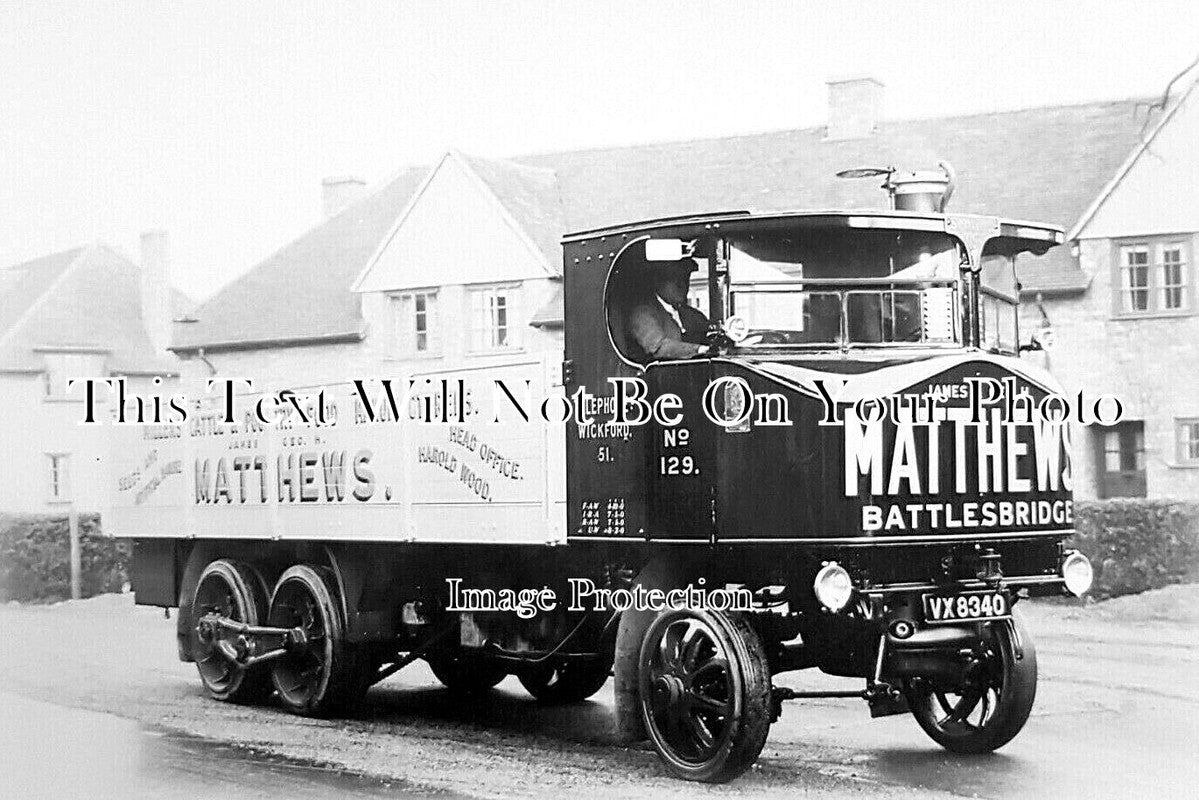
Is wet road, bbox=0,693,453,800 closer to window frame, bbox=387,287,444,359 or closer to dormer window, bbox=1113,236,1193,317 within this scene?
window frame, bbox=387,287,444,359

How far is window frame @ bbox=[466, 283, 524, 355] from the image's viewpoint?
1027 centimetres

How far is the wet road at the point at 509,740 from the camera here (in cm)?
809

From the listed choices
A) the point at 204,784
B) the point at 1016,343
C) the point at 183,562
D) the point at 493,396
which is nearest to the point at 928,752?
the point at 1016,343

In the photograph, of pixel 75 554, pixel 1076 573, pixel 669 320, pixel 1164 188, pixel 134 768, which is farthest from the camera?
pixel 1164 188

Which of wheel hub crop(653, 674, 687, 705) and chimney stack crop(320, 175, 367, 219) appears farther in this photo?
chimney stack crop(320, 175, 367, 219)

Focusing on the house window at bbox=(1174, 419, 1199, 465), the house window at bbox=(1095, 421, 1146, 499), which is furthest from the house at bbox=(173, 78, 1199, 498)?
the house window at bbox=(1174, 419, 1199, 465)

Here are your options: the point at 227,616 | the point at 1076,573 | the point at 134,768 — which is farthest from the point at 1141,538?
the point at 134,768

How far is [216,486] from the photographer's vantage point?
10.9 m

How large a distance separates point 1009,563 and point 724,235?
6.57 ft

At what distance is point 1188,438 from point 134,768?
19.6 feet

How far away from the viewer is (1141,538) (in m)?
10.6

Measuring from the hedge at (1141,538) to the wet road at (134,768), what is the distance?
476 cm

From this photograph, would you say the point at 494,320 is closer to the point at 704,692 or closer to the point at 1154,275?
the point at 704,692

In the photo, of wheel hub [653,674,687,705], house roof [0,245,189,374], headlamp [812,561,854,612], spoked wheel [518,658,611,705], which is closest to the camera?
headlamp [812,561,854,612]
